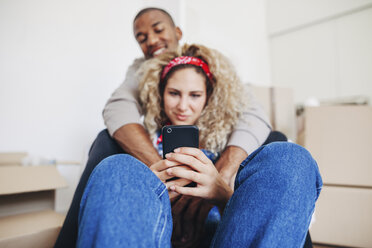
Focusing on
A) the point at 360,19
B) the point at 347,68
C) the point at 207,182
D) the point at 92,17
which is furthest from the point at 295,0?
the point at 207,182

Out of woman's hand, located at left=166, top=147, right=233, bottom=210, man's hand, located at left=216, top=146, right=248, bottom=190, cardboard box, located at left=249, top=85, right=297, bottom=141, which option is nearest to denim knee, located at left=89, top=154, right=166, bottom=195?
woman's hand, located at left=166, top=147, right=233, bottom=210

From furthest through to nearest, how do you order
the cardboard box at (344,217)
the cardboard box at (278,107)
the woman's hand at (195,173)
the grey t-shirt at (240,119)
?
the cardboard box at (278,107) < the cardboard box at (344,217) < the grey t-shirt at (240,119) < the woman's hand at (195,173)

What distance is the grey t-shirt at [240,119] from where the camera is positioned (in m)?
0.71

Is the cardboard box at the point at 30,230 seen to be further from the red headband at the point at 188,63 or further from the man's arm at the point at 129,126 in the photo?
the red headband at the point at 188,63

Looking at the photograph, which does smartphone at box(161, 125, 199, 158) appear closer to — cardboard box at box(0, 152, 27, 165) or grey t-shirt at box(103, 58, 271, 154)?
grey t-shirt at box(103, 58, 271, 154)

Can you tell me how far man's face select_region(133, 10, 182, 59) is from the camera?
1.04 meters

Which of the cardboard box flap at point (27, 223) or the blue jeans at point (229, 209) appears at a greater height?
the blue jeans at point (229, 209)

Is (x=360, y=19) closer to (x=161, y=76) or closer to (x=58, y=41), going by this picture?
(x=161, y=76)

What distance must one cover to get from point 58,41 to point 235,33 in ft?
5.60

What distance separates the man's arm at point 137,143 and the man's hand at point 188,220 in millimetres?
159

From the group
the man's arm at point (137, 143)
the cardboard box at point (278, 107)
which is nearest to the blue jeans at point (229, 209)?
the man's arm at point (137, 143)

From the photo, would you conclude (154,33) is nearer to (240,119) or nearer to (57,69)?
(240,119)

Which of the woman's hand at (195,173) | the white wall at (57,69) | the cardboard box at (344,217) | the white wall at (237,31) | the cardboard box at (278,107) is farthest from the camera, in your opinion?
the white wall at (237,31)

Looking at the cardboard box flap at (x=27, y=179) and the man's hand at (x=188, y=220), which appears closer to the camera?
the man's hand at (x=188, y=220)
